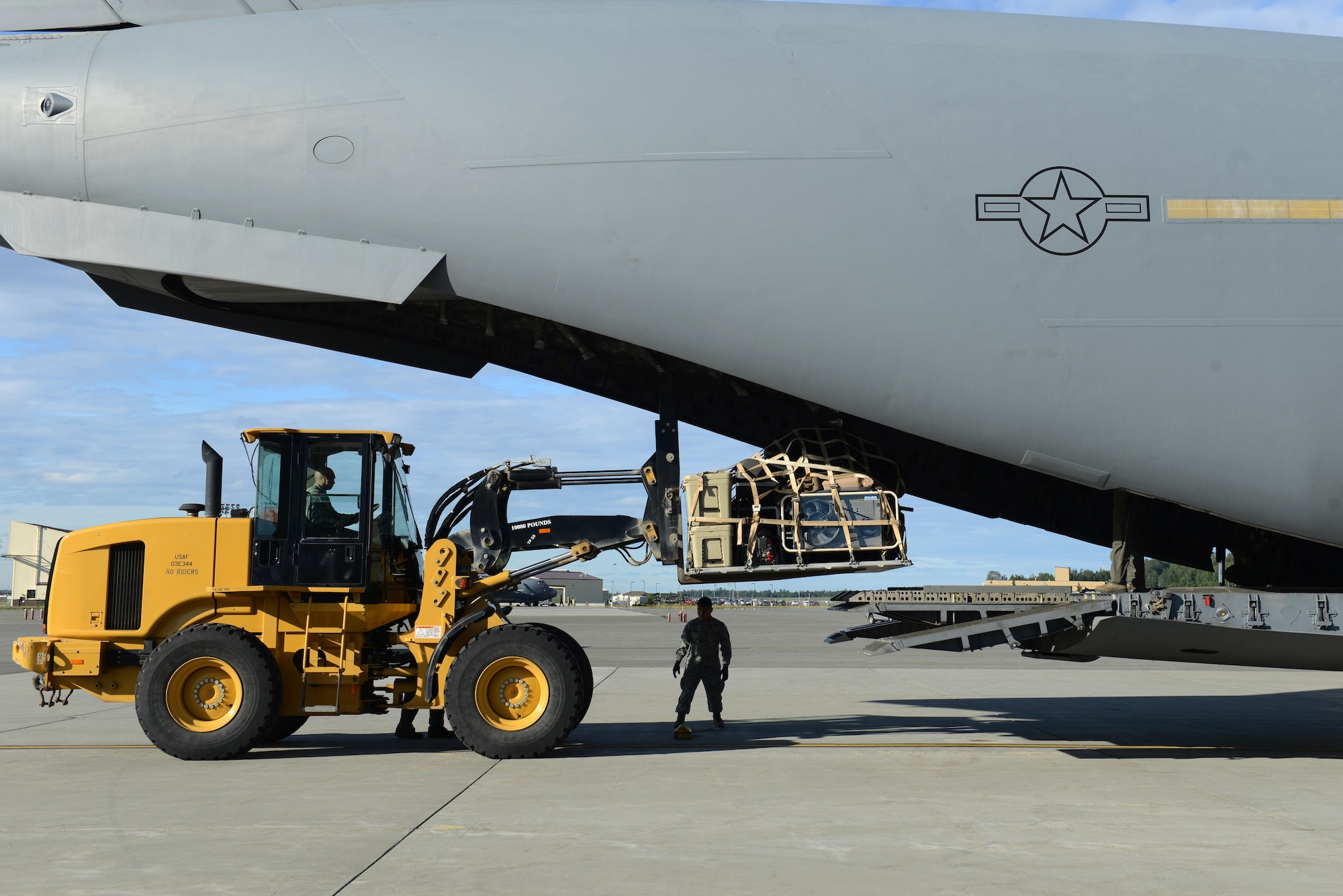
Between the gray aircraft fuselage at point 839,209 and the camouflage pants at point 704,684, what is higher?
the gray aircraft fuselage at point 839,209

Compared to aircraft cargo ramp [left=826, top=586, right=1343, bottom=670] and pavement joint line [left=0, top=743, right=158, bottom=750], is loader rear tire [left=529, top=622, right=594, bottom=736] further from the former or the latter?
pavement joint line [left=0, top=743, right=158, bottom=750]

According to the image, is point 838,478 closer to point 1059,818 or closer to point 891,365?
point 891,365

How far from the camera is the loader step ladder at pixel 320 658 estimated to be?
28.7 ft

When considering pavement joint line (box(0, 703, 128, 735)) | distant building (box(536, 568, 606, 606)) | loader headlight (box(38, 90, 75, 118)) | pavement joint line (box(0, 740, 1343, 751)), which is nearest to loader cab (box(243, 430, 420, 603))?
pavement joint line (box(0, 740, 1343, 751))

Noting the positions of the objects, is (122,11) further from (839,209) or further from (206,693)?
(839,209)

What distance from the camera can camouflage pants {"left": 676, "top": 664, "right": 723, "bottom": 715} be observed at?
10141 mm

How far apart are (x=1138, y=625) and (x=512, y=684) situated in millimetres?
5043

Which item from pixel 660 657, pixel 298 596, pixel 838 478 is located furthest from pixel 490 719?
pixel 660 657

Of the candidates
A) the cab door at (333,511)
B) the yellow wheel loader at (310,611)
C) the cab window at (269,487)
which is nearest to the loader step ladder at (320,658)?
the yellow wheel loader at (310,611)

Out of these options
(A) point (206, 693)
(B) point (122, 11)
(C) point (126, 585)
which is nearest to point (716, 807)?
(A) point (206, 693)

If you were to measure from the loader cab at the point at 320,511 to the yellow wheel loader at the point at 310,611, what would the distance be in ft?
0.04

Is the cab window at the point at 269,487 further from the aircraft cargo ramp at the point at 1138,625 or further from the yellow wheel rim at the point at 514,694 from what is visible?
the aircraft cargo ramp at the point at 1138,625

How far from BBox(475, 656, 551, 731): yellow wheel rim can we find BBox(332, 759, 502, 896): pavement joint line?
35 cm

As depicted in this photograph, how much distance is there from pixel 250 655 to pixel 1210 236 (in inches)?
327
